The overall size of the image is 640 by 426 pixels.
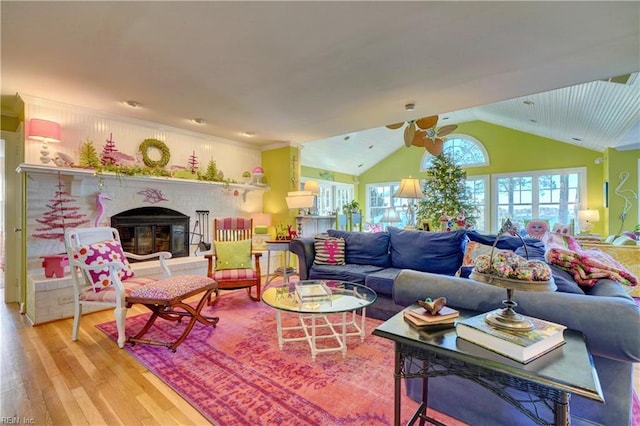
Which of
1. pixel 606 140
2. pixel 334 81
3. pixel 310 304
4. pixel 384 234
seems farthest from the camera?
pixel 606 140

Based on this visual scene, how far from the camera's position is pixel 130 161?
3.94 metres

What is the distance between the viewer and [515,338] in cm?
108

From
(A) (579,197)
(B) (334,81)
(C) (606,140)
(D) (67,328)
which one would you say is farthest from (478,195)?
(D) (67,328)

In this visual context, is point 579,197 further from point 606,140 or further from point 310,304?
point 310,304

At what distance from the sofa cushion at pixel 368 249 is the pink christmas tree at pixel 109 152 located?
3.14 meters

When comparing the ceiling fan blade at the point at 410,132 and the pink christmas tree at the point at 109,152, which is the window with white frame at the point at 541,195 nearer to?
the ceiling fan blade at the point at 410,132

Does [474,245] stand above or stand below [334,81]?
below

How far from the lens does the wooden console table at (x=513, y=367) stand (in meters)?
0.94

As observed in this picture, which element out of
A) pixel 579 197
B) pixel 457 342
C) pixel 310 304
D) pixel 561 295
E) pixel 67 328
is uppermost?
pixel 579 197

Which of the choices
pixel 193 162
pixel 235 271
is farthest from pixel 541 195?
pixel 193 162

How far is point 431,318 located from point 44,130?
156 inches

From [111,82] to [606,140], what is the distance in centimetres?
742

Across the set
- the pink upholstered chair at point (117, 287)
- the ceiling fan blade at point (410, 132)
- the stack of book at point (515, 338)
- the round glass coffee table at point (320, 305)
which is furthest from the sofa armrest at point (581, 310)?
the ceiling fan blade at point (410, 132)

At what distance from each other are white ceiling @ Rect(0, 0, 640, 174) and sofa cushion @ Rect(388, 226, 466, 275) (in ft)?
4.97
